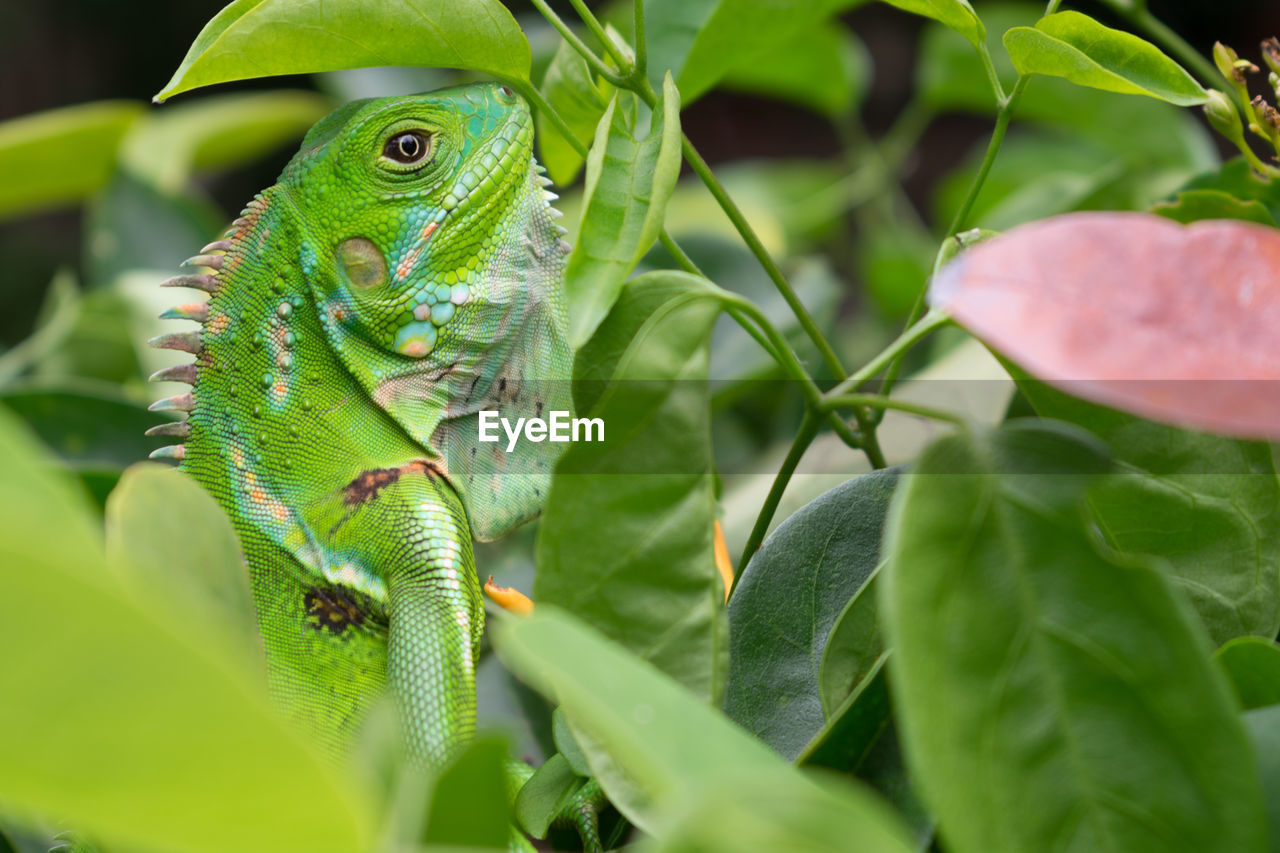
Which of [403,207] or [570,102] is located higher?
Result: [570,102]

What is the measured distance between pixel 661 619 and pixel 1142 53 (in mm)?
468

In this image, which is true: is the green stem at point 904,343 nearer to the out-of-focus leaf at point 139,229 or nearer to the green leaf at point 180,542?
the green leaf at point 180,542

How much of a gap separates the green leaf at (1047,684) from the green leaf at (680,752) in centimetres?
6

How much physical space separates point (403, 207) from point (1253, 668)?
82 cm

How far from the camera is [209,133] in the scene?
241 centimetres

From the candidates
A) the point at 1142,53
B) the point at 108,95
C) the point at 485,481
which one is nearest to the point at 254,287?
the point at 485,481

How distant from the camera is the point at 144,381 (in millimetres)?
1717

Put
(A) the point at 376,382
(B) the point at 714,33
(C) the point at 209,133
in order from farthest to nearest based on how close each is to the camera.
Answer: (C) the point at 209,133 < (A) the point at 376,382 < (B) the point at 714,33

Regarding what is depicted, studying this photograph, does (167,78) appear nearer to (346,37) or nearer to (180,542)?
(346,37)

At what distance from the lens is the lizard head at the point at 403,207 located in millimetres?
1033

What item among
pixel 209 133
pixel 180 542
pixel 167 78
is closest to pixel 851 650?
pixel 180 542

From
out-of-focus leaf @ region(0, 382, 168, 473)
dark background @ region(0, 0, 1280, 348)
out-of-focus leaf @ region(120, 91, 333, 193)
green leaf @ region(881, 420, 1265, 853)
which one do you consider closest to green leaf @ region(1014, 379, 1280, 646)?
green leaf @ region(881, 420, 1265, 853)

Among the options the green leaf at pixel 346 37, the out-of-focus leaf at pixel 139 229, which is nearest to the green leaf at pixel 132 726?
the green leaf at pixel 346 37

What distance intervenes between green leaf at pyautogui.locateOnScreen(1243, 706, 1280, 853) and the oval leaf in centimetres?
17
